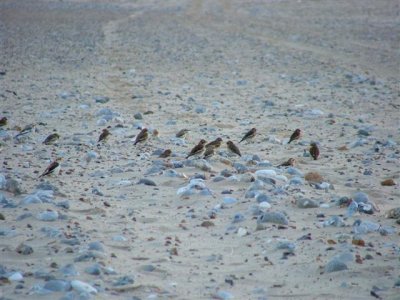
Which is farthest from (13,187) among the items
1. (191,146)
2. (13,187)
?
(191,146)

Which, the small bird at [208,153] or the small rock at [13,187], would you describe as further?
the small bird at [208,153]

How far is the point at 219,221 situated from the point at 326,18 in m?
32.8

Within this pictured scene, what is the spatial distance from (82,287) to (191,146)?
6.04m

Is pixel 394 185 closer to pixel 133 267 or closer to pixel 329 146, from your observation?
pixel 329 146

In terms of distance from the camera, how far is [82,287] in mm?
5695

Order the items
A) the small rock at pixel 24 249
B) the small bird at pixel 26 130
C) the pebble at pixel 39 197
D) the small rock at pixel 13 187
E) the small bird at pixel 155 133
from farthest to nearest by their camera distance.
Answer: the small bird at pixel 155 133, the small bird at pixel 26 130, the small rock at pixel 13 187, the pebble at pixel 39 197, the small rock at pixel 24 249

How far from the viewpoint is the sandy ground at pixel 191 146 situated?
6.28 metres

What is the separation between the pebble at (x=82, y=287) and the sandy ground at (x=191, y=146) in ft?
0.24

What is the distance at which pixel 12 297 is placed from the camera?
5613mm

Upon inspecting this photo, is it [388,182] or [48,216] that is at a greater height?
[48,216]

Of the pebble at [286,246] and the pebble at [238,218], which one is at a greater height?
the pebble at [286,246]

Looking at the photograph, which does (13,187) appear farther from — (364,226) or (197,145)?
(364,226)

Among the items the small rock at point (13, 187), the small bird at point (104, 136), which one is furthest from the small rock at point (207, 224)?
the small bird at point (104, 136)

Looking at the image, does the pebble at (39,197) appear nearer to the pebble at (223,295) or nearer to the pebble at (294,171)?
the pebble at (223,295)
